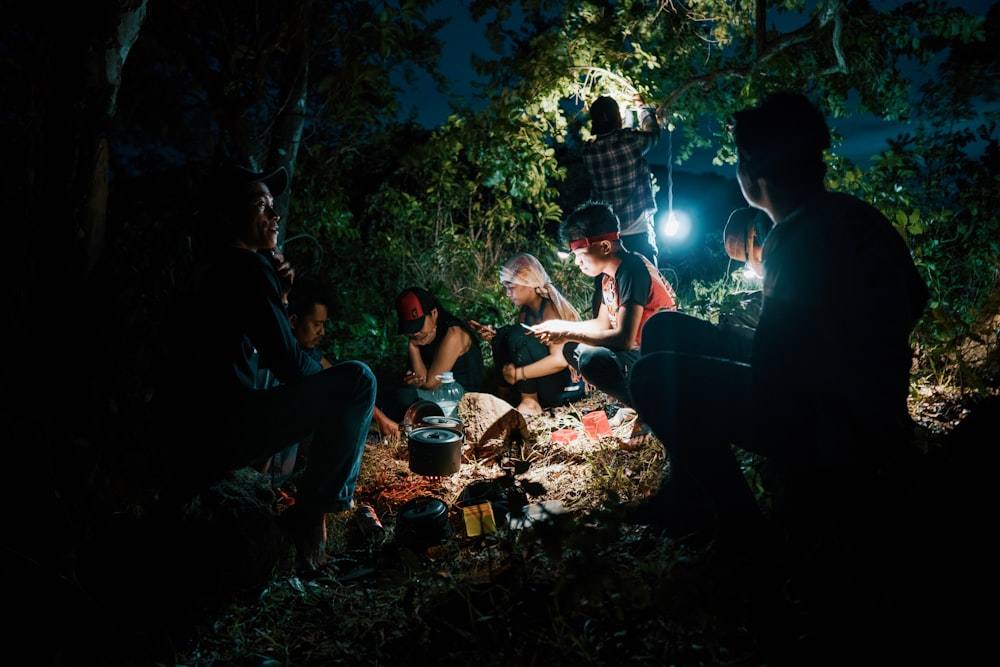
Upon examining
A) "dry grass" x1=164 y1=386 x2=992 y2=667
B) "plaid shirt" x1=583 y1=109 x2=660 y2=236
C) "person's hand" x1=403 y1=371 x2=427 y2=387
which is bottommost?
"dry grass" x1=164 y1=386 x2=992 y2=667

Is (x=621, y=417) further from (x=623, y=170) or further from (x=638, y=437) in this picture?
(x=623, y=170)

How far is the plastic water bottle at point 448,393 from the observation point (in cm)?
502

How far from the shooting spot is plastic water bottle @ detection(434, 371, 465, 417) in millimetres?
5016

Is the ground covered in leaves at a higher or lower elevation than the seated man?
lower

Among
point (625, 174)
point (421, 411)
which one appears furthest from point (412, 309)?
point (625, 174)

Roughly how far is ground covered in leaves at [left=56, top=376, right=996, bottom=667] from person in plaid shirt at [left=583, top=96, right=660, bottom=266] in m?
3.22

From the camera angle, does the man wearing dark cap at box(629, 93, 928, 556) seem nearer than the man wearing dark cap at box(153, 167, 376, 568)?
Yes

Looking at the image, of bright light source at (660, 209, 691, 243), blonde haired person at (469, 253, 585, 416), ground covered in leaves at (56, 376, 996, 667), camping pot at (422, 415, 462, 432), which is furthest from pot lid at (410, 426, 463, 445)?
bright light source at (660, 209, 691, 243)

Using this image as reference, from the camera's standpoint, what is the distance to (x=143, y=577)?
2.37 meters

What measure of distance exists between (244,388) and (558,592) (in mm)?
1905

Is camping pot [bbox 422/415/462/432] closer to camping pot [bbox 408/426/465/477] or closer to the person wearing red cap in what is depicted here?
camping pot [bbox 408/426/465/477]

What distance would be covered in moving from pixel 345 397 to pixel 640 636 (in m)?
1.74

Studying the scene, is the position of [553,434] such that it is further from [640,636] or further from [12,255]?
[12,255]

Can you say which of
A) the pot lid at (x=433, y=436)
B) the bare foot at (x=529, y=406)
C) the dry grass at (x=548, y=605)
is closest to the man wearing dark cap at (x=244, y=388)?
the dry grass at (x=548, y=605)
